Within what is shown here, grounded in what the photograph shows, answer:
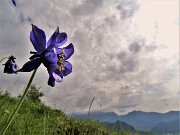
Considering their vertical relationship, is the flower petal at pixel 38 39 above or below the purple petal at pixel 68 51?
below

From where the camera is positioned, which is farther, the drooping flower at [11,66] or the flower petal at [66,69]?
the drooping flower at [11,66]

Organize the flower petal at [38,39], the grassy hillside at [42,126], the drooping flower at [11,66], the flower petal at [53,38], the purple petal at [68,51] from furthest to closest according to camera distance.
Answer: the grassy hillside at [42,126]
the drooping flower at [11,66]
the purple petal at [68,51]
the flower petal at [53,38]
the flower petal at [38,39]

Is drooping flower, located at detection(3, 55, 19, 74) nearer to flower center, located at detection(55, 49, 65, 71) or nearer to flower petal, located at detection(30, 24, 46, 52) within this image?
flower center, located at detection(55, 49, 65, 71)

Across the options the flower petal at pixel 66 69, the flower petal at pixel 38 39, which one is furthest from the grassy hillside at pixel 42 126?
the flower petal at pixel 38 39

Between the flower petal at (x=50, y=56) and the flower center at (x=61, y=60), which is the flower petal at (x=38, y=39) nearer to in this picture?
the flower petal at (x=50, y=56)

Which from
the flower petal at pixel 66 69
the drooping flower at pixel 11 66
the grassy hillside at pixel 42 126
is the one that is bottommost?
the flower petal at pixel 66 69

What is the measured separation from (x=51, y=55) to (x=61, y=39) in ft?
1.13

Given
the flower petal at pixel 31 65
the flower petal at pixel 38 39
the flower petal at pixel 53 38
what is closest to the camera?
the flower petal at pixel 31 65

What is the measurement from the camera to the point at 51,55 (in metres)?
2.48

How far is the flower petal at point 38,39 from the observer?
8.39 feet

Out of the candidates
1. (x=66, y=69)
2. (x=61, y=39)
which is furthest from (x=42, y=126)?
(x=61, y=39)

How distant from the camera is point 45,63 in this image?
8.18ft

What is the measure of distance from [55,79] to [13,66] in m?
1.21

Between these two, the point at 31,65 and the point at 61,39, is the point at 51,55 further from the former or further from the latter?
the point at 61,39
